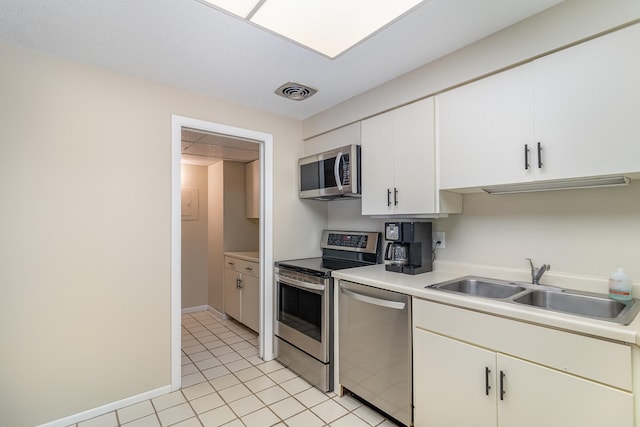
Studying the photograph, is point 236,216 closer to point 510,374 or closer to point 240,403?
point 240,403

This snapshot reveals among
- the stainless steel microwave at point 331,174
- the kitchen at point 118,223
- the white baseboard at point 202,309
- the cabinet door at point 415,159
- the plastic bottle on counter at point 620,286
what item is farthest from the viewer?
the white baseboard at point 202,309

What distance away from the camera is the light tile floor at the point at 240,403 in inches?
74.5

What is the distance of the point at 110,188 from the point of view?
205 centimetres

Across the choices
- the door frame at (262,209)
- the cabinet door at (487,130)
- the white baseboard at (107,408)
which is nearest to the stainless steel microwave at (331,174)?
the door frame at (262,209)

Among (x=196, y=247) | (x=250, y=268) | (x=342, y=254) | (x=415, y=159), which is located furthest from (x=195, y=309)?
(x=415, y=159)

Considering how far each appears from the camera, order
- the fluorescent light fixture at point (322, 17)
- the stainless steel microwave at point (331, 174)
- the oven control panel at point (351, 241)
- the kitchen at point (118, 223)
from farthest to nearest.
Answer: the oven control panel at point (351, 241) < the stainless steel microwave at point (331, 174) < the kitchen at point (118, 223) < the fluorescent light fixture at point (322, 17)

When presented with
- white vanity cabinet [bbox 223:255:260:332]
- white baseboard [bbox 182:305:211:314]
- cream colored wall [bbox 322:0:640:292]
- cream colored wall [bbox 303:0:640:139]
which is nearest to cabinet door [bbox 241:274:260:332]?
white vanity cabinet [bbox 223:255:260:332]

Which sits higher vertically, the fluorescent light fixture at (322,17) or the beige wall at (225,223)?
the fluorescent light fixture at (322,17)

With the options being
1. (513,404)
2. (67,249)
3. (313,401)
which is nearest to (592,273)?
(513,404)

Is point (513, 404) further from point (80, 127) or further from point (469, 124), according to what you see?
point (80, 127)

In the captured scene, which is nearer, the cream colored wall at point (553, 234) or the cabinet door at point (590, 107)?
the cabinet door at point (590, 107)

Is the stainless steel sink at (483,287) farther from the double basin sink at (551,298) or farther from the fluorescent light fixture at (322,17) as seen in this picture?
the fluorescent light fixture at (322,17)

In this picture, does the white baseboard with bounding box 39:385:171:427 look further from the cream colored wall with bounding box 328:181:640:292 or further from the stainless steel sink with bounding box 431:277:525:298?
the cream colored wall with bounding box 328:181:640:292

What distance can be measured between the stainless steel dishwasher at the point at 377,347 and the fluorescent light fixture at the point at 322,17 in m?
1.52
